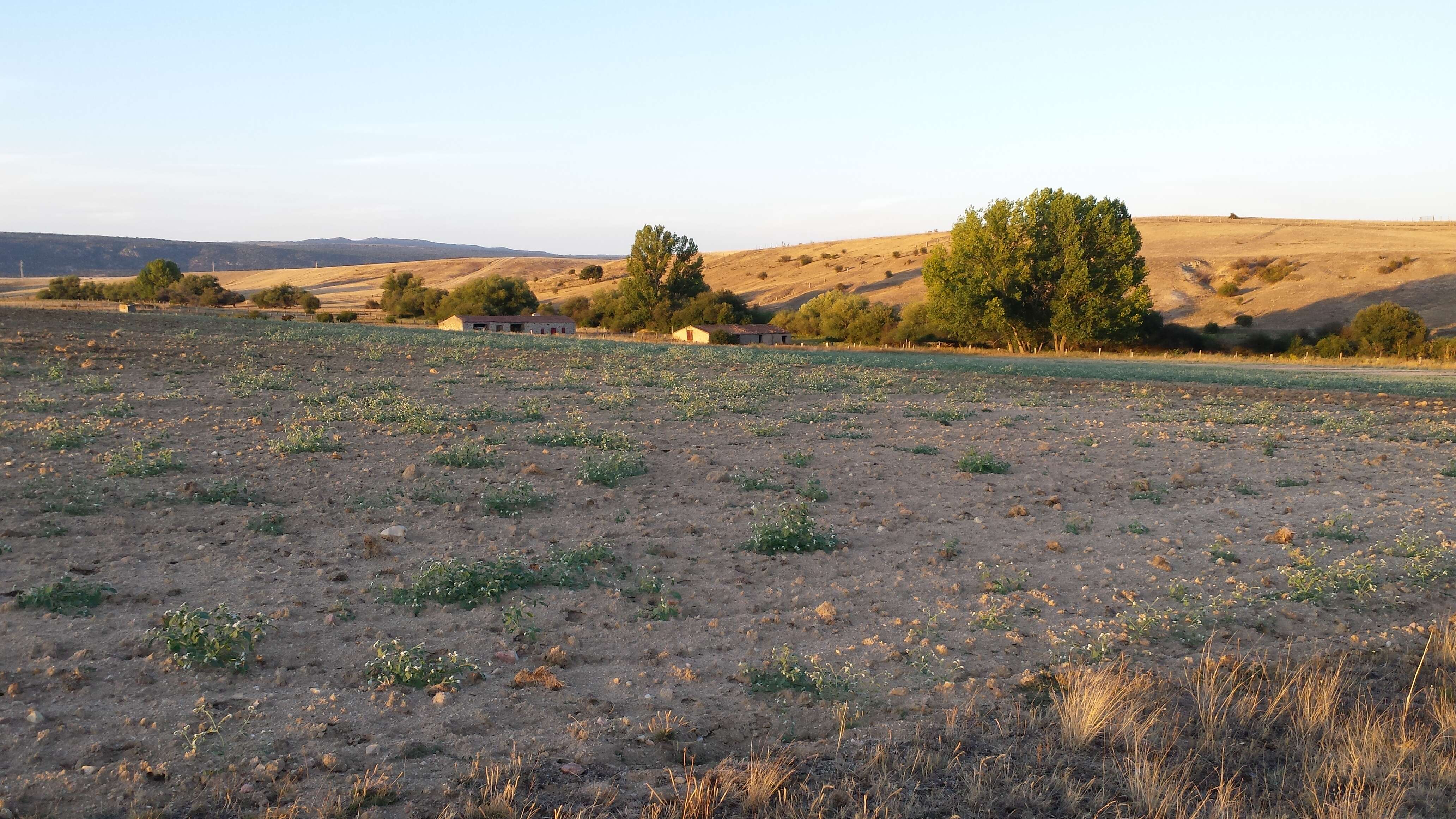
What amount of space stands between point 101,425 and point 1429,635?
14.3m

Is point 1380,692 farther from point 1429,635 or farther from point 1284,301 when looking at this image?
point 1284,301

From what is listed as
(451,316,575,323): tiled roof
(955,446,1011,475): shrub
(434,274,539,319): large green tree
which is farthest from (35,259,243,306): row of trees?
(955,446,1011,475): shrub

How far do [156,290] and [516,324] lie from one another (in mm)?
41545

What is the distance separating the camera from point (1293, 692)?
5.70m

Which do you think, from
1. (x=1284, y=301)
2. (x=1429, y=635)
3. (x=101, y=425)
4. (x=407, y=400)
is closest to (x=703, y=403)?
(x=407, y=400)

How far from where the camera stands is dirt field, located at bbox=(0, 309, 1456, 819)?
4.43 m

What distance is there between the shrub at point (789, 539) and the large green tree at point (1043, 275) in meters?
57.2

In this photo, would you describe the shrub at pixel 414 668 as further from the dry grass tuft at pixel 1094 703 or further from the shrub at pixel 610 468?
the shrub at pixel 610 468

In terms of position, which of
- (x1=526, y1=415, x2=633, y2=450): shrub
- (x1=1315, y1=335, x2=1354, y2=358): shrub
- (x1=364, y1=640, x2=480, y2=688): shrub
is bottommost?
(x1=1315, y1=335, x2=1354, y2=358): shrub

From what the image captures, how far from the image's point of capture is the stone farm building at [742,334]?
74.4 meters

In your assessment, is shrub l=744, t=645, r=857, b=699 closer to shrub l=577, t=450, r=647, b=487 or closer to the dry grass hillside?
shrub l=577, t=450, r=647, b=487

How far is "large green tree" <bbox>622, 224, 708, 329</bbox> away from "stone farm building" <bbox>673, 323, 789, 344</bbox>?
17.1 m

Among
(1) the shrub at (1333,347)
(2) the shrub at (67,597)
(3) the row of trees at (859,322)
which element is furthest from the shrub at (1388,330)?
(2) the shrub at (67,597)

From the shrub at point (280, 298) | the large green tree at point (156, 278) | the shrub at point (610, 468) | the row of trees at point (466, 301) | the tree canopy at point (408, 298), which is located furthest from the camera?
the tree canopy at point (408, 298)
